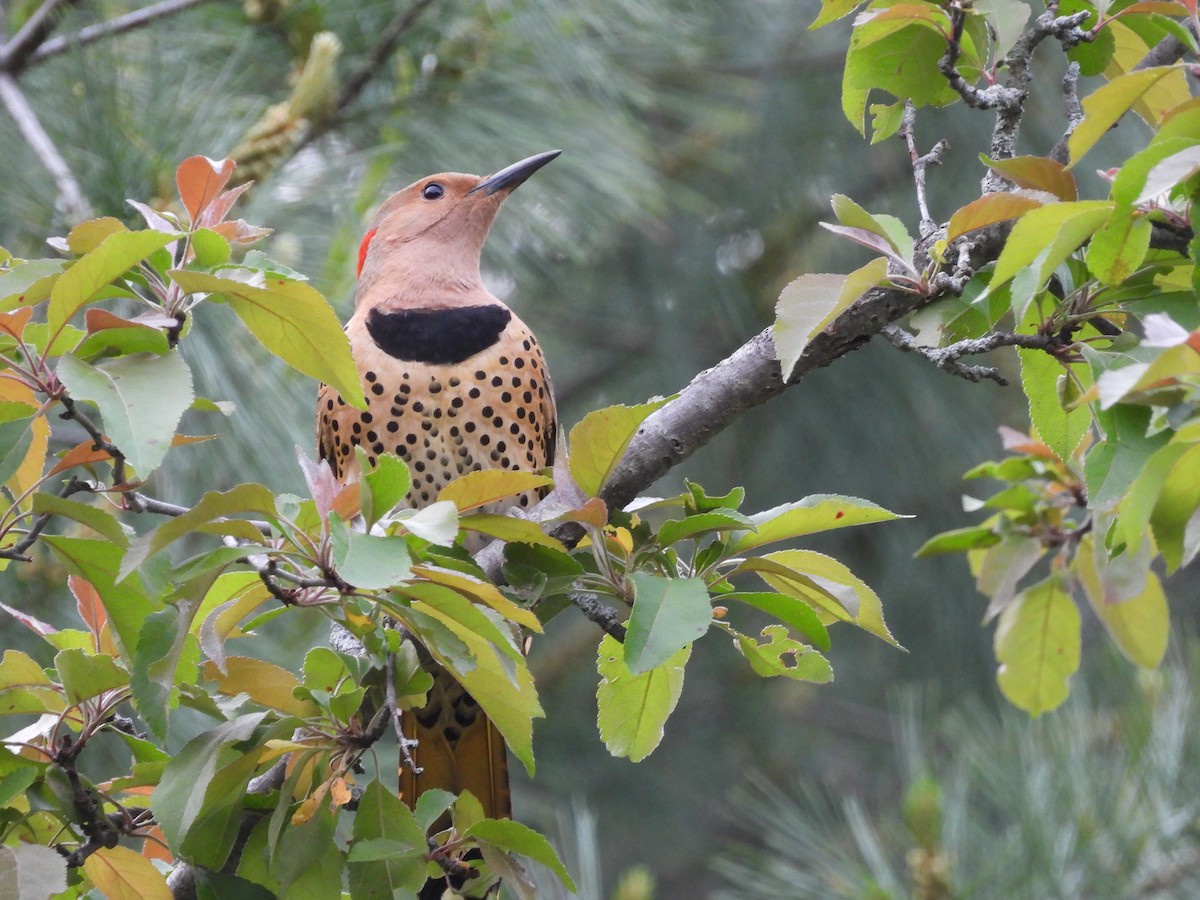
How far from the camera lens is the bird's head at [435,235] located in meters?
3.10

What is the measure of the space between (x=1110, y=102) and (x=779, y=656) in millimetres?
778

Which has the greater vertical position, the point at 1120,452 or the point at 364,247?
the point at 1120,452

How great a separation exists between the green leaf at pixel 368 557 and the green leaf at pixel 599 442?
343 mm

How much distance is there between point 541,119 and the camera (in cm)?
440

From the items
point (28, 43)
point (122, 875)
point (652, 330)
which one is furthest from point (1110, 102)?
point (652, 330)

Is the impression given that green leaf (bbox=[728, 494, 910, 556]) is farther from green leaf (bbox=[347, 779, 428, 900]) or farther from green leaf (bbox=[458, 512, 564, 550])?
green leaf (bbox=[347, 779, 428, 900])

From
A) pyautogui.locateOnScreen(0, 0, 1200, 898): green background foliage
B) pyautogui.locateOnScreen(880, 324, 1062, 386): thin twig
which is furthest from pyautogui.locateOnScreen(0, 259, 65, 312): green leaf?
pyautogui.locateOnScreen(880, 324, 1062, 386): thin twig

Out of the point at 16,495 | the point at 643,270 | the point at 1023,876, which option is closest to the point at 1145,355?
the point at 16,495

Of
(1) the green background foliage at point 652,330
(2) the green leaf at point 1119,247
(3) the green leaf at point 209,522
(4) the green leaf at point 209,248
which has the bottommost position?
(1) the green background foliage at point 652,330

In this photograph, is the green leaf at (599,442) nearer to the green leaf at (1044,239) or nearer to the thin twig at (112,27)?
the green leaf at (1044,239)

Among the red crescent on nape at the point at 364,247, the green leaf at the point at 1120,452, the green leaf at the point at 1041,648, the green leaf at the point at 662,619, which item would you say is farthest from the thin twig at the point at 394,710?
the red crescent on nape at the point at 364,247

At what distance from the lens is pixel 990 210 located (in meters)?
1.60

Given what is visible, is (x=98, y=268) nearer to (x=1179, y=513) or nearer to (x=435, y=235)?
(x=1179, y=513)

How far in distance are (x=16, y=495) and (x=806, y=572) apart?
98 centimetres
